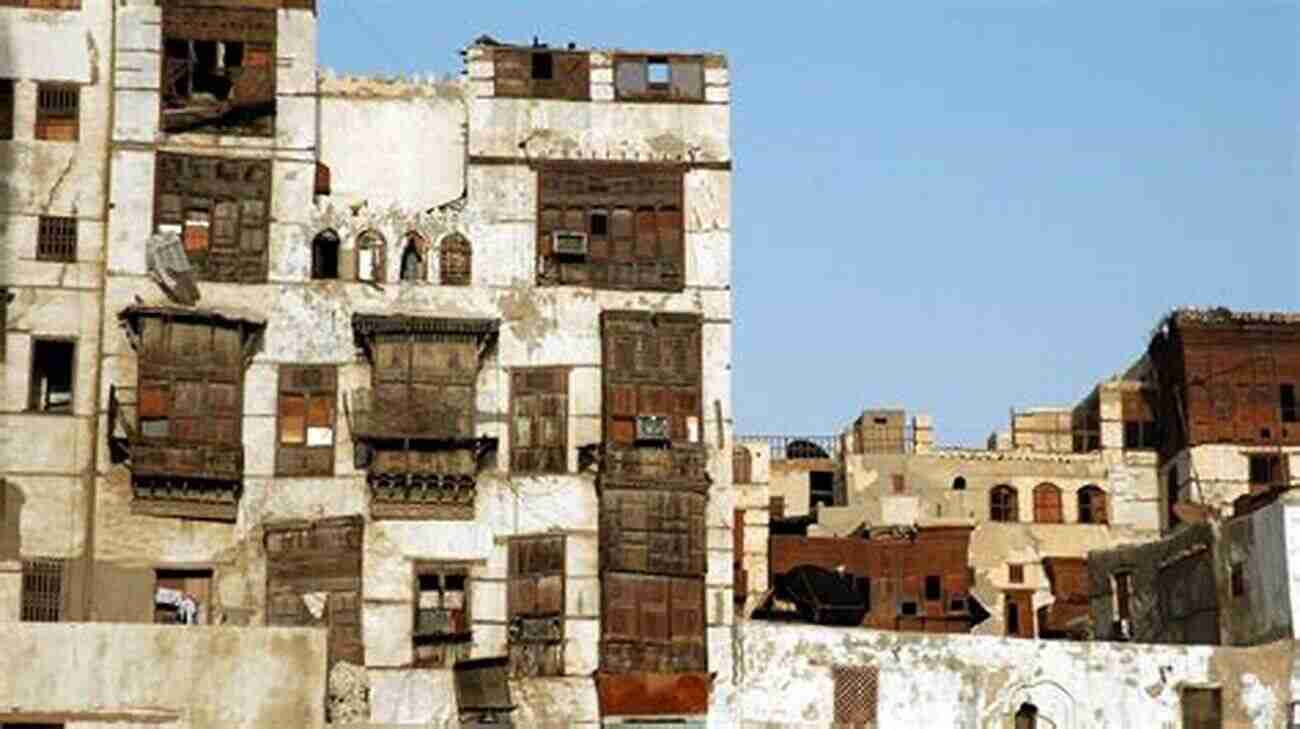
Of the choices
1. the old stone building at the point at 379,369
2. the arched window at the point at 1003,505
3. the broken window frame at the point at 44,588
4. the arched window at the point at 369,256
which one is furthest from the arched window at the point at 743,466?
the broken window frame at the point at 44,588

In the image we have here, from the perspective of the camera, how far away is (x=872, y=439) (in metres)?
85.5

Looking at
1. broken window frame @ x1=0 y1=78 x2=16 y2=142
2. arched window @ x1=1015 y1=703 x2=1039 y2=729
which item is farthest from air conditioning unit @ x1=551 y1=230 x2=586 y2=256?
arched window @ x1=1015 y1=703 x2=1039 y2=729

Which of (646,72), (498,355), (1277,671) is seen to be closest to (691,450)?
(498,355)

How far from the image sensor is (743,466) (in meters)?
78.6

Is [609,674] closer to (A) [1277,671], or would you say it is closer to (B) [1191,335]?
(A) [1277,671]

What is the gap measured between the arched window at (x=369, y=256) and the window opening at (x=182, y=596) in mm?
8014

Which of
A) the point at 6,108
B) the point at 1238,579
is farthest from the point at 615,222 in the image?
the point at 1238,579

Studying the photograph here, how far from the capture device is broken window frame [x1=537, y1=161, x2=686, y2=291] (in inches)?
2089

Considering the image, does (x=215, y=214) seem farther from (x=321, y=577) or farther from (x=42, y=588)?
(x=42, y=588)

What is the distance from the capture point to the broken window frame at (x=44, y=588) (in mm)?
50219

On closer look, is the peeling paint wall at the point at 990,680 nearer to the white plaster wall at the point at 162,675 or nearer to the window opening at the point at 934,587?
the white plaster wall at the point at 162,675

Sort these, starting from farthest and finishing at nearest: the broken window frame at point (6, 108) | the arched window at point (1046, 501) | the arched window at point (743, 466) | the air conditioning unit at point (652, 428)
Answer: the arched window at point (1046, 501) < the arched window at point (743, 466) < the broken window frame at point (6, 108) < the air conditioning unit at point (652, 428)

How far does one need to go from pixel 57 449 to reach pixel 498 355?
1034 cm

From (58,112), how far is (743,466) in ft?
107
